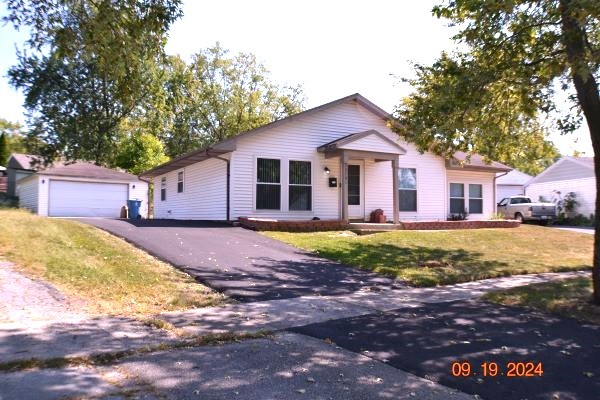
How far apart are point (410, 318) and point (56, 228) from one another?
10.6 m

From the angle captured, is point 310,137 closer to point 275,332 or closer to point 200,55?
point 275,332

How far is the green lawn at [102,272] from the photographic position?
7.58 metres

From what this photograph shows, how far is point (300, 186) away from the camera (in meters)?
19.3

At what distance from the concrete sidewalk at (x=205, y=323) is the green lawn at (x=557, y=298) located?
0.58 metres

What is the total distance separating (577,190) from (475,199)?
47.1 ft

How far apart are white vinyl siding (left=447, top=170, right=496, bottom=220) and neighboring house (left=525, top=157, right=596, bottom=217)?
34.2 ft

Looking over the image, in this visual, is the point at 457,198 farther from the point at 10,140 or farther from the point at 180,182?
the point at 10,140

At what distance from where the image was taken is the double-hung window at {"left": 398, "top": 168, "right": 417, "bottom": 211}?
21703 millimetres

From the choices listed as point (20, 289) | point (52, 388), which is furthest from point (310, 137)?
point (52, 388)

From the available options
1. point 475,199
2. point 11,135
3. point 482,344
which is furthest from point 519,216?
point 11,135

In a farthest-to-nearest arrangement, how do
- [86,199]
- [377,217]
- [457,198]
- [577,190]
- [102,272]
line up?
[577,190], [86,199], [457,198], [377,217], [102,272]

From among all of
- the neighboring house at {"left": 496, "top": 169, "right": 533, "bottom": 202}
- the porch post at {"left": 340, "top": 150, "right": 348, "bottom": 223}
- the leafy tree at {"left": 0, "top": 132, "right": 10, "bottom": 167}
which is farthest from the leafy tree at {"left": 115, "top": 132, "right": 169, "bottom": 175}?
the neighboring house at {"left": 496, "top": 169, "right": 533, "bottom": 202}

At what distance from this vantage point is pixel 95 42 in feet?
26.7

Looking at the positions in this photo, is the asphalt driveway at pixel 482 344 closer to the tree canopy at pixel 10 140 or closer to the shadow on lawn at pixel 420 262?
the shadow on lawn at pixel 420 262
